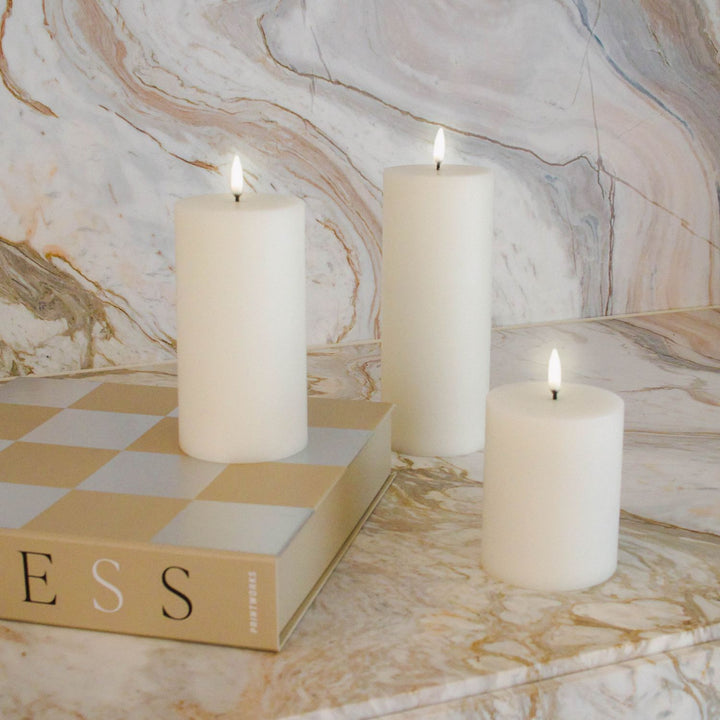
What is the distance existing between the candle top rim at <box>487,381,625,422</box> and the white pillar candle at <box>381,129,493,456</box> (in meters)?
0.16

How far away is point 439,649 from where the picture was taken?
0.59m

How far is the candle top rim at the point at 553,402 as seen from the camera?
2.03ft

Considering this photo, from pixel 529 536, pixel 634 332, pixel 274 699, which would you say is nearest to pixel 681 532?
pixel 529 536

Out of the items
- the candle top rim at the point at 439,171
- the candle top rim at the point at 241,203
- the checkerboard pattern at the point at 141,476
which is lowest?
the checkerboard pattern at the point at 141,476

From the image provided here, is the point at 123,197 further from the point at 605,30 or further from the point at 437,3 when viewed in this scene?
the point at 605,30

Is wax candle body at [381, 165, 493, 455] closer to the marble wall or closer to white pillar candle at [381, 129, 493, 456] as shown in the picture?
white pillar candle at [381, 129, 493, 456]

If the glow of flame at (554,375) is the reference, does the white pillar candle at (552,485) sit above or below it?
below

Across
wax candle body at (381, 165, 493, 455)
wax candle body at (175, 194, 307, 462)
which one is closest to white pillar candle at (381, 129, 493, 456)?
wax candle body at (381, 165, 493, 455)

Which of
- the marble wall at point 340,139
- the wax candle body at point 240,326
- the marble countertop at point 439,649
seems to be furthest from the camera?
the marble wall at point 340,139

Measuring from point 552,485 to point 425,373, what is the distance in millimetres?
226

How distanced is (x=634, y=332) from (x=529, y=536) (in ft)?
2.04

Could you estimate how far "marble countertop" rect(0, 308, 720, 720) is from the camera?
0.55 meters

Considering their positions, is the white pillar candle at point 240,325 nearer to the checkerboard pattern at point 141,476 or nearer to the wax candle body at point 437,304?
the checkerboard pattern at point 141,476

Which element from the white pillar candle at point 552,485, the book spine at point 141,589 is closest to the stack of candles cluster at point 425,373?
the white pillar candle at point 552,485
